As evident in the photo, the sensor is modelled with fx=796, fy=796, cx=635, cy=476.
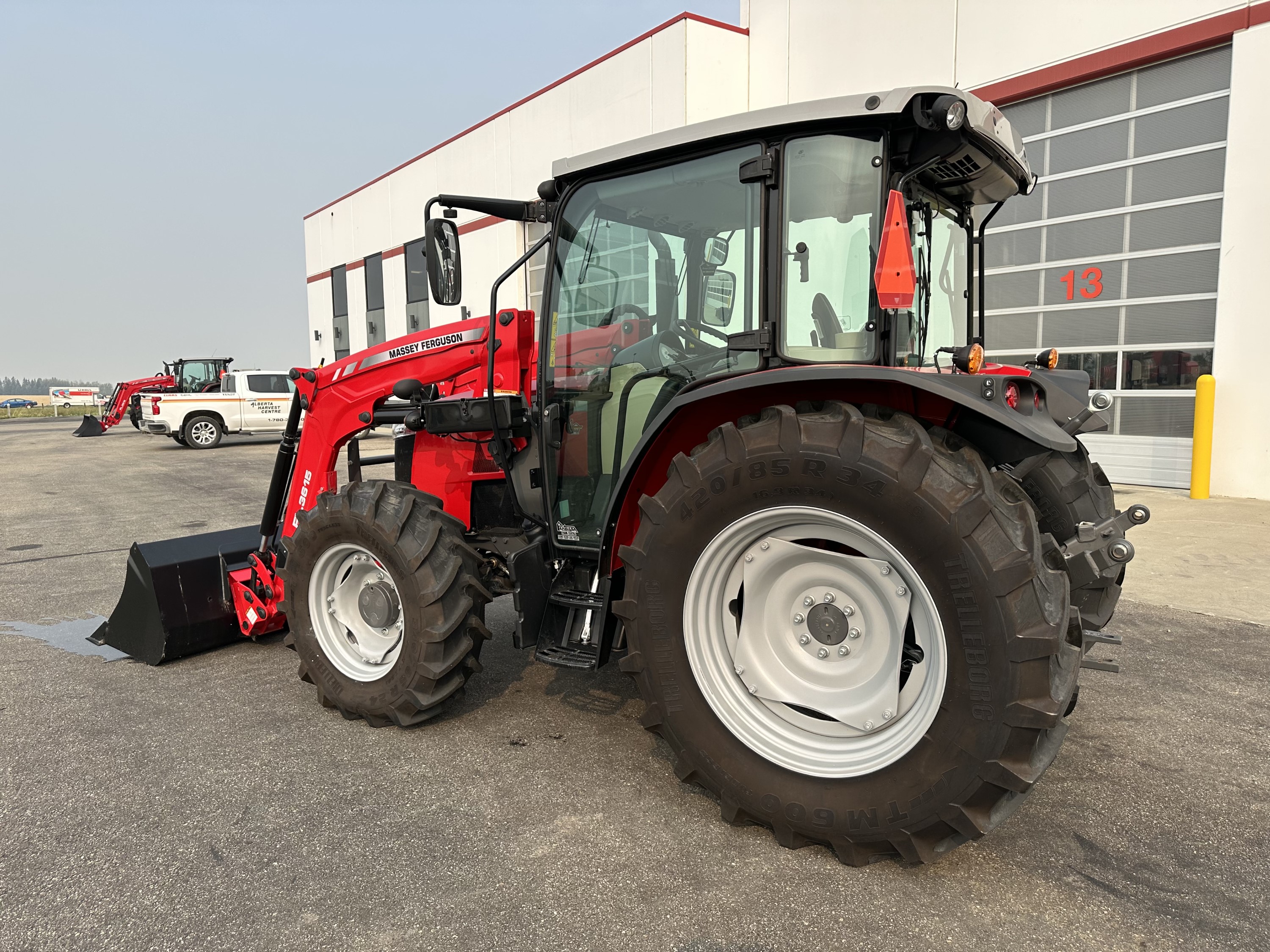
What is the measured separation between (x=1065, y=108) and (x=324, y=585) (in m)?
10.6

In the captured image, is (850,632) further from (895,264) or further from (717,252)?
(717,252)

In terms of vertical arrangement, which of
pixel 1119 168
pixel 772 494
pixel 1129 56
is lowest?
pixel 772 494

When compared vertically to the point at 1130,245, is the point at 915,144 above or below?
below

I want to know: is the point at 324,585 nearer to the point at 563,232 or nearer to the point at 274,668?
the point at 274,668

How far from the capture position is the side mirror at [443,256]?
317 cm

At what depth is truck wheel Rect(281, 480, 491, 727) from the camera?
3.16 metres

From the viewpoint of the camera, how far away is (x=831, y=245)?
2.54 meters

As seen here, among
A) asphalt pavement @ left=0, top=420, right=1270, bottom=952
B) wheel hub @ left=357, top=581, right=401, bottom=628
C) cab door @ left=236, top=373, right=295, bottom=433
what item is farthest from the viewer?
cab door @ left=236, top=373, right=295, bottom=433

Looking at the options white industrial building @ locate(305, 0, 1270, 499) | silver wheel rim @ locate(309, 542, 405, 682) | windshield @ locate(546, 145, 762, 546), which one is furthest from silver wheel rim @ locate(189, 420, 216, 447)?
windshield @ locate(546, 145, 762, 546)

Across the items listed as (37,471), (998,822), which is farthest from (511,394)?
(37,471)

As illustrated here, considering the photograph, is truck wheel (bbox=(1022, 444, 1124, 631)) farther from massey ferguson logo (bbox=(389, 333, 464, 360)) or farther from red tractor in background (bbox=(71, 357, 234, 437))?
red tractor in background (bbox=(71, 357, 234, 437))

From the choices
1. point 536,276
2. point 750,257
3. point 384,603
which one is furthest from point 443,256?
point 384,603

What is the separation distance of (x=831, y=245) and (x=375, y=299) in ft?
82.0

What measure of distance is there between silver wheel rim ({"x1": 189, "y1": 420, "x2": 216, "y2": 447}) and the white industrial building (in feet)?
45.7
